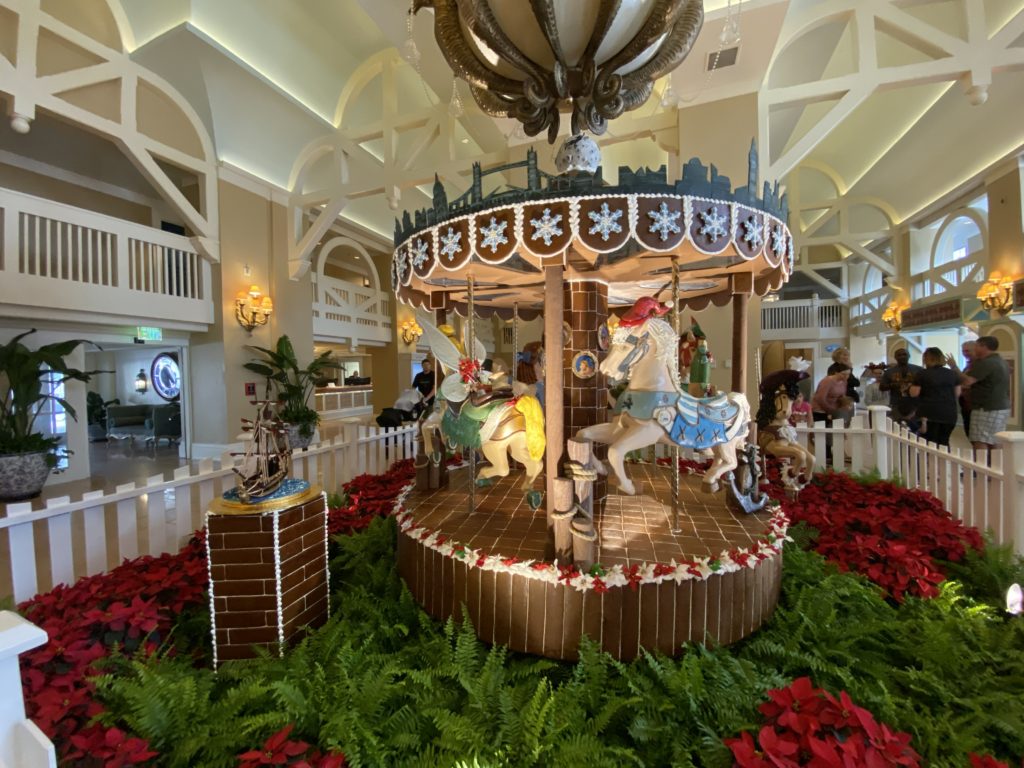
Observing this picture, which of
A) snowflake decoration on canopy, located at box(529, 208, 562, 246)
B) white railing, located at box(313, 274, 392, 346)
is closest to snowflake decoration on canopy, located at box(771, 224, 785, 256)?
snowflake decoration on canopy, located at box(529, 208, 562, 246)

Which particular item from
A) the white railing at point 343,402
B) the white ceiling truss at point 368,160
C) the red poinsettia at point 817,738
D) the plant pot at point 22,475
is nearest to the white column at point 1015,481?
the red poinsettia at point 817,738

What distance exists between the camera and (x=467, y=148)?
9.32 metres

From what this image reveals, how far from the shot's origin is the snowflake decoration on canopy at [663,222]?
1883 mm

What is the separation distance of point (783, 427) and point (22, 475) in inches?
320

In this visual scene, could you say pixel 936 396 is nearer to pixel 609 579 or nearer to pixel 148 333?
pixel 609 579

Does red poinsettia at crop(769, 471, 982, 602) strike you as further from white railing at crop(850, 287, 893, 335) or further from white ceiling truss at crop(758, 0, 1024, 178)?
white railing at crop(850, 287, 893, 335)

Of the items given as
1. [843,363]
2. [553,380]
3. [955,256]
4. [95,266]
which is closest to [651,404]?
[553,380]

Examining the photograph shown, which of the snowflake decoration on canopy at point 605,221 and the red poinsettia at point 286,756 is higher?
the snowflake decoration on canopy at point 605,221

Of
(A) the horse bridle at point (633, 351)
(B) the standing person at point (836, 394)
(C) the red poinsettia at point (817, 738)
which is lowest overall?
(C) the red poinsettia at point (817, 738)

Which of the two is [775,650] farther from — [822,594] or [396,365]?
[396,365]

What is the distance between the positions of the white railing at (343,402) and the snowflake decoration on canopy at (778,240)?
377 inches

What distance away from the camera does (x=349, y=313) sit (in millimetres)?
10516

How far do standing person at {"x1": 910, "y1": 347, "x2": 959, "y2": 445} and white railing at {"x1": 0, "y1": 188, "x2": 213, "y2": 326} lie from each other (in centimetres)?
989

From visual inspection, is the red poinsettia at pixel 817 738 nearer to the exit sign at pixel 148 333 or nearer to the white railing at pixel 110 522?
the white railing at pixel 110 522
